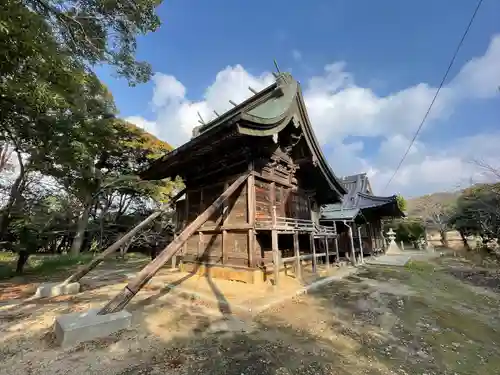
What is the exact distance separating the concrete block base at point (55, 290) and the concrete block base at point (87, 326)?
3262 mm

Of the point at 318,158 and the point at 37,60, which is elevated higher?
the point at 37,60

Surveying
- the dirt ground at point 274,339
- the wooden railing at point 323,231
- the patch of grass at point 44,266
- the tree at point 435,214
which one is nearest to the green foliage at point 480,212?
the wooden railing at point 323,231

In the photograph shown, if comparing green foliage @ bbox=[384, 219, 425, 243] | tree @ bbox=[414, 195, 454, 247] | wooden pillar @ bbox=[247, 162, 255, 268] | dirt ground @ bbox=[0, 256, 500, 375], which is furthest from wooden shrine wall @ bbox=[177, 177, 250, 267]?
green foliage @ bbox=[384, 219, 425, 243]

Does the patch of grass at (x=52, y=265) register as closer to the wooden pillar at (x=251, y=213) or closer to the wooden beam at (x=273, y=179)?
the wooden pillar at (x=251, y=213)

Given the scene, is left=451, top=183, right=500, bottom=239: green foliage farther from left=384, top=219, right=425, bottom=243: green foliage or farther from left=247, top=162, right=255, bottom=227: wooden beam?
left=247, top=162, right=255, bottom=227: wooden beam

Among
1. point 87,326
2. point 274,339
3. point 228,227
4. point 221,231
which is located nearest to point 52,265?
point 221,231

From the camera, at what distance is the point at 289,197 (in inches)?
381

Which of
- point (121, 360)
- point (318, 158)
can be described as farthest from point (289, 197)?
point (121, 360)

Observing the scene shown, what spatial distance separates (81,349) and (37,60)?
228 inches

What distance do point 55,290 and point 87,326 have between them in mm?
3830

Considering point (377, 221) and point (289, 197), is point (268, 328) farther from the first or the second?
point (377, 221)

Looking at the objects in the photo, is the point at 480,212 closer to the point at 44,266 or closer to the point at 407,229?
the point at 407,229

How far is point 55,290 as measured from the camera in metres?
6.25

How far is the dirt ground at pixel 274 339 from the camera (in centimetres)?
302
